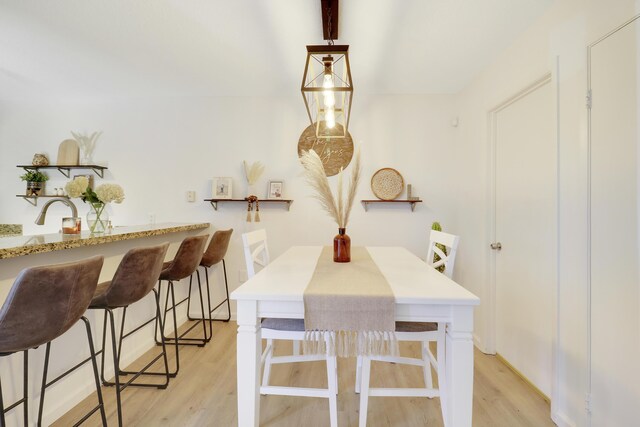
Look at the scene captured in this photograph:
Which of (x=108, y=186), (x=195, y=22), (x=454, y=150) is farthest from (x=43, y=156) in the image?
(x=454, y=150)

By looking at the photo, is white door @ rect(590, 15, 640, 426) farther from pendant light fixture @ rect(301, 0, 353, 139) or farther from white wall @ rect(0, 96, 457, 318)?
white wall @ rect(0, 96, 457, 318)

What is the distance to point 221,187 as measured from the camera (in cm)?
305

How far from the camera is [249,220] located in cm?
303

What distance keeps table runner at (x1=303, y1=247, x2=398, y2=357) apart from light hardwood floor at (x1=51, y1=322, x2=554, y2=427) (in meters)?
0.70

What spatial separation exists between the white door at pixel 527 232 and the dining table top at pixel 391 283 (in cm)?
81

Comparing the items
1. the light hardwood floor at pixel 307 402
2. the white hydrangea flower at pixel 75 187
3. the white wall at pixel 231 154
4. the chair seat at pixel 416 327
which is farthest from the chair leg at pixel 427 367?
the white hydrangea flower at pixel 75 187

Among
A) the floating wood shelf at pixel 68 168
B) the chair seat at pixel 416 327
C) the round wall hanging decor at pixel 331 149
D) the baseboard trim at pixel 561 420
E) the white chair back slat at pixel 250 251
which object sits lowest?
the baseboard trim at pixel 561 420

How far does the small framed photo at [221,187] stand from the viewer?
9.97 ft

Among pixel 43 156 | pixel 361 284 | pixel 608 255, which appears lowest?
pixel 361 284

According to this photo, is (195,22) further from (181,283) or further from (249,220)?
(181,283)

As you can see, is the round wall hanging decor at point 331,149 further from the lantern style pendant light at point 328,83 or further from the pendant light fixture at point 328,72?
the pendant light fixture at point 328,72

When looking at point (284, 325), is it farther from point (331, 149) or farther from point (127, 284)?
point (331, 149)

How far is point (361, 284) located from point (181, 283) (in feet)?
7.38

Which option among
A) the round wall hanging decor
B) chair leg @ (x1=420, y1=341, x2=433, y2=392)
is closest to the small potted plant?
the round wall hanging decor
